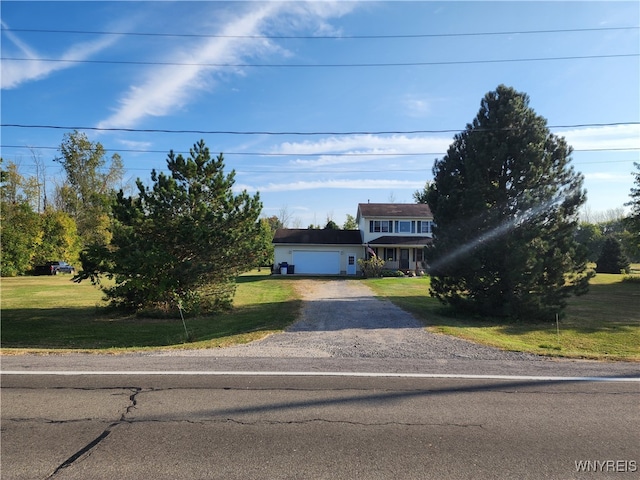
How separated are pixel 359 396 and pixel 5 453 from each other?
374 centimetres

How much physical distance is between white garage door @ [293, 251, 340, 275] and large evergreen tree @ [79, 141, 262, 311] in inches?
785

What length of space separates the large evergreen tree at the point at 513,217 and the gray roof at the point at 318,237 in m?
22.8

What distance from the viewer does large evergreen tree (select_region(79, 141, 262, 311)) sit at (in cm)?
1441

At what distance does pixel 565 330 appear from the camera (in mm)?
12148

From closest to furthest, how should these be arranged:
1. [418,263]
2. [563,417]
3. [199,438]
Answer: [199,438] → [563,417] → [418,263]

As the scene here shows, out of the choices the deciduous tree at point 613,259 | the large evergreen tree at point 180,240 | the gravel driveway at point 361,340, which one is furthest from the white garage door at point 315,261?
the deciduous tree at point 613,259

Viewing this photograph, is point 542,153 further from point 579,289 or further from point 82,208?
point 82,208

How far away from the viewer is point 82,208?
49.0m

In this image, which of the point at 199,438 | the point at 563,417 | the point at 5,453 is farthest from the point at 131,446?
the point at 563,417

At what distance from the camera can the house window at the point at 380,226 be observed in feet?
120

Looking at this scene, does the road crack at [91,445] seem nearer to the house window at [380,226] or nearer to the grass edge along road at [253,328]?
the grass edge along road at [253,328]

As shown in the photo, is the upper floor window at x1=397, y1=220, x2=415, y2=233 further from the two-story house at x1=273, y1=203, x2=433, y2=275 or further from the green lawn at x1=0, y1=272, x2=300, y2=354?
the green lawn at x1=0, y1=272, x2=300, y2=354

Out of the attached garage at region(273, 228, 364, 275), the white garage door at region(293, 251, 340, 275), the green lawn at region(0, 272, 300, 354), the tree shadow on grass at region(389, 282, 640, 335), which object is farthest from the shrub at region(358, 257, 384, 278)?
the green lawn at region(0, 272, 300, 354)

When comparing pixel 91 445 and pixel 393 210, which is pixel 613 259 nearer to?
pixel 393 210
